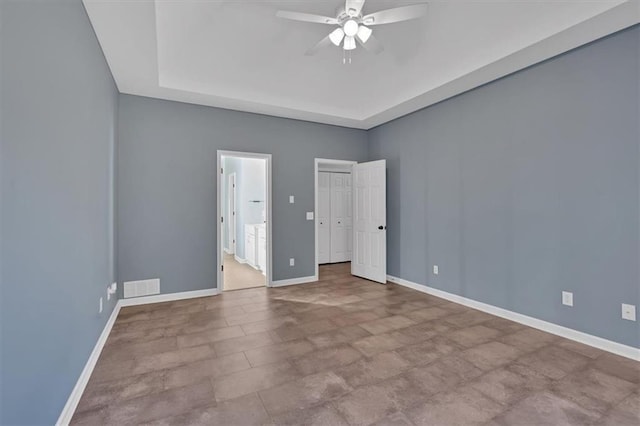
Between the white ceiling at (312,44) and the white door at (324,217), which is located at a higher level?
the white ceiling at (312,44)

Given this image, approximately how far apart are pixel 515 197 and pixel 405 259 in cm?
200

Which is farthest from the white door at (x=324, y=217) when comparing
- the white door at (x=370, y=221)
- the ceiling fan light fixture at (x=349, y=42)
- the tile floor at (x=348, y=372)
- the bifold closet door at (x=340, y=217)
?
the ceiling fan light fixture at (x=349, y=42)

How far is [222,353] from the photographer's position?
9.02ft

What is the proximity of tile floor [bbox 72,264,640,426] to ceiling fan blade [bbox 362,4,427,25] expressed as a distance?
277 centimetres

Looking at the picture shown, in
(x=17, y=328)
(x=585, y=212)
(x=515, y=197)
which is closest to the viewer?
(x=17, y=328)

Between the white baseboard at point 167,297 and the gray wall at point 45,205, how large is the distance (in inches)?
61.1

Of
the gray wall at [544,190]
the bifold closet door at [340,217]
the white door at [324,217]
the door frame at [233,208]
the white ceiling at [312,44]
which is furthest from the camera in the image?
the door frame at [233,208]

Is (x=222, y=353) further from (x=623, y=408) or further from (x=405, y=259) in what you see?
(x=405, y=259)

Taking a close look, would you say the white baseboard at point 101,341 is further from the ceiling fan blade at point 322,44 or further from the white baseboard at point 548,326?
the white baseboard at point 548,326

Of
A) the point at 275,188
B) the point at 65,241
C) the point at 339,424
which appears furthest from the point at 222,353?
the point at 275,188

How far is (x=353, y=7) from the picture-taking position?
2406 mm

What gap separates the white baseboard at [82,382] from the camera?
182 cm

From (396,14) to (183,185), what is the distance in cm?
342

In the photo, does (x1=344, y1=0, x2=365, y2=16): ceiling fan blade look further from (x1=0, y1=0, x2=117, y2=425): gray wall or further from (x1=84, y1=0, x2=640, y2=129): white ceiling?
(x1=0, y1=0, x2=117, y2=425): gray wall
